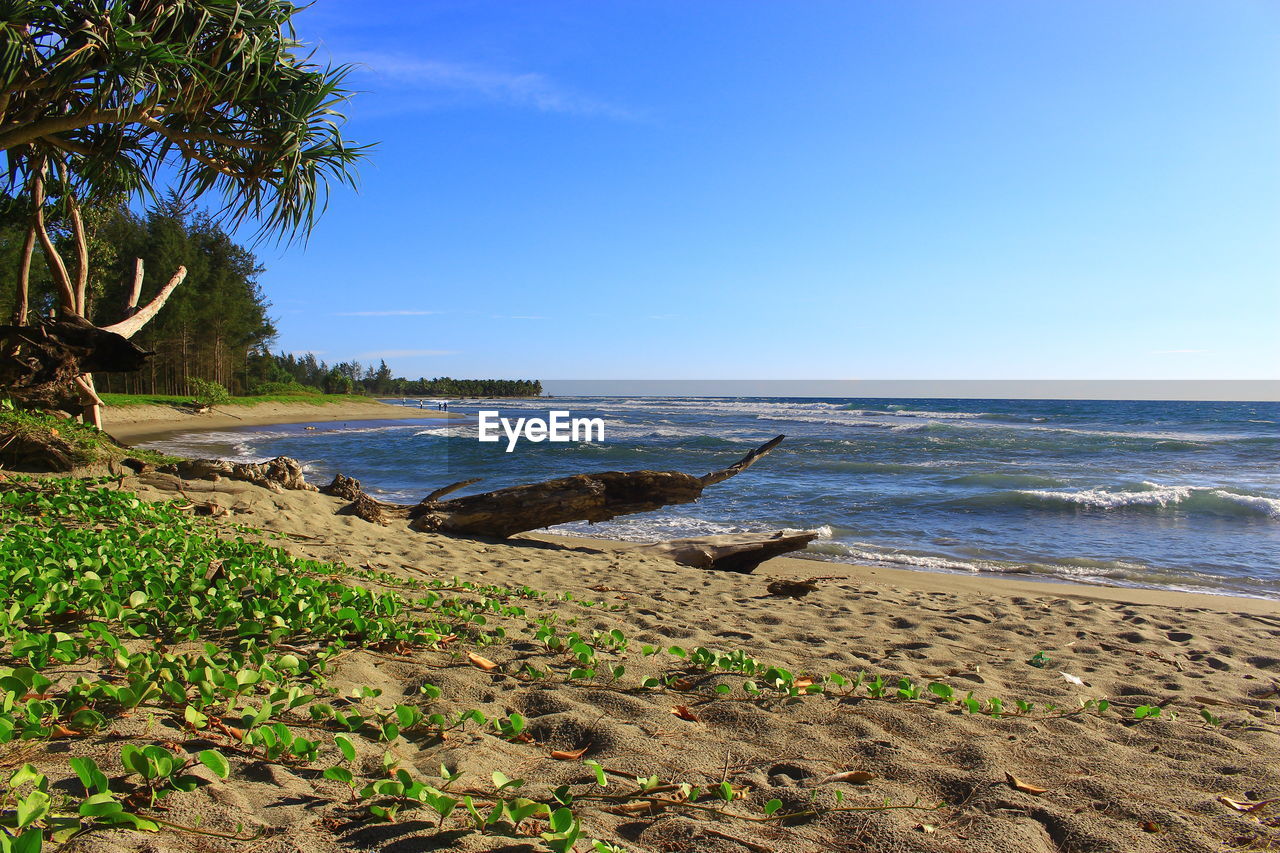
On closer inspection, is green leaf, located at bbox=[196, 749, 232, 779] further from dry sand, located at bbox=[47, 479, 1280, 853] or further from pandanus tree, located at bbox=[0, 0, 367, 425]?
pandanus tree, located at bbox=[0, 0, 367, 425]

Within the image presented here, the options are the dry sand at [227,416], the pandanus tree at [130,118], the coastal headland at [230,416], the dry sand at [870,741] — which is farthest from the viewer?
the coastal headland at [230,416]

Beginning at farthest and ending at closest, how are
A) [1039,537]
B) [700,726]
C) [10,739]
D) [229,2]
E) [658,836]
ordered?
[1039,537] → [229,2] → [700,726] → [658,836] → [10,739]

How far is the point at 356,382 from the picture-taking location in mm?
93812

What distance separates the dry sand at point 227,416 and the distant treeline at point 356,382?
6.87 metres

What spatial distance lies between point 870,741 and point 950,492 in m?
12.8

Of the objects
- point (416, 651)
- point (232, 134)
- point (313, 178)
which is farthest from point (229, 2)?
point (416, 651)

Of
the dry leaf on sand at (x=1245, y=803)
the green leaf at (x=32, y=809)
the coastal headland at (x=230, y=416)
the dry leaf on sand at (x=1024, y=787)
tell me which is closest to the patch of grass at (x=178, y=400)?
the coastal headland at (x=230, y=416)

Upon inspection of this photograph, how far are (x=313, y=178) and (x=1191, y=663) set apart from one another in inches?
356

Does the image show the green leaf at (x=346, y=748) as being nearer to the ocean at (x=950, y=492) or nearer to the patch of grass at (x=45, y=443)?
the ocean at (x=950, y=492)

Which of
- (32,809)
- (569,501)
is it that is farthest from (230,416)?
(32,809)

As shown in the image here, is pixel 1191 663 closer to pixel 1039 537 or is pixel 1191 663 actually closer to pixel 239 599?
pixel 239 599

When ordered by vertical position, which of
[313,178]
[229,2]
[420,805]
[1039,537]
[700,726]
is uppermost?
[229,2]

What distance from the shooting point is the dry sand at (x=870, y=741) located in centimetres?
187

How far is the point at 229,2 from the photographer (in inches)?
263
